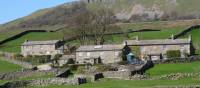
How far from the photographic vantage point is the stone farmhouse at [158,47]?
4099 inches

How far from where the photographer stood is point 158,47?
107 m

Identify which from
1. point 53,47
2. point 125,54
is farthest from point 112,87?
point 53,47

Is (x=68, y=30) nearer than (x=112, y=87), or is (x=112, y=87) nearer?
(x=112, y=87)

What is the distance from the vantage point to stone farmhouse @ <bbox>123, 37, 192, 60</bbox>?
104 metres

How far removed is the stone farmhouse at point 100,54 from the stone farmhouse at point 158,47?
324 cm

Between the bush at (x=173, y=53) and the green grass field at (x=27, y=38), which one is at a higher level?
the green grass field at (x=27, y=38)

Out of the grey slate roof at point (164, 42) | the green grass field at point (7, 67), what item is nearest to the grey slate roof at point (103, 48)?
the grey slate roof at point (164, 42)

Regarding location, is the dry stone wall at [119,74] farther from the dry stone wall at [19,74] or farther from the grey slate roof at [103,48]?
the grey slate roof at [103,48]

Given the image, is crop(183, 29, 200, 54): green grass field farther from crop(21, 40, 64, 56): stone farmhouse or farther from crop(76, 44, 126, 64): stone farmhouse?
crop(21, 40, 64, 56): stone farmhouse

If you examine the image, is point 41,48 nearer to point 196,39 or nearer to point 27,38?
point 27,38

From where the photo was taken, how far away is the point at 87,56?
10800 centimetres

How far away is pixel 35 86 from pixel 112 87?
1198cm

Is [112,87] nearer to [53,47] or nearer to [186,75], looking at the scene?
[186,75]

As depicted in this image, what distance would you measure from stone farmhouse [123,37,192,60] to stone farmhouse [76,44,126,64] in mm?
3238
